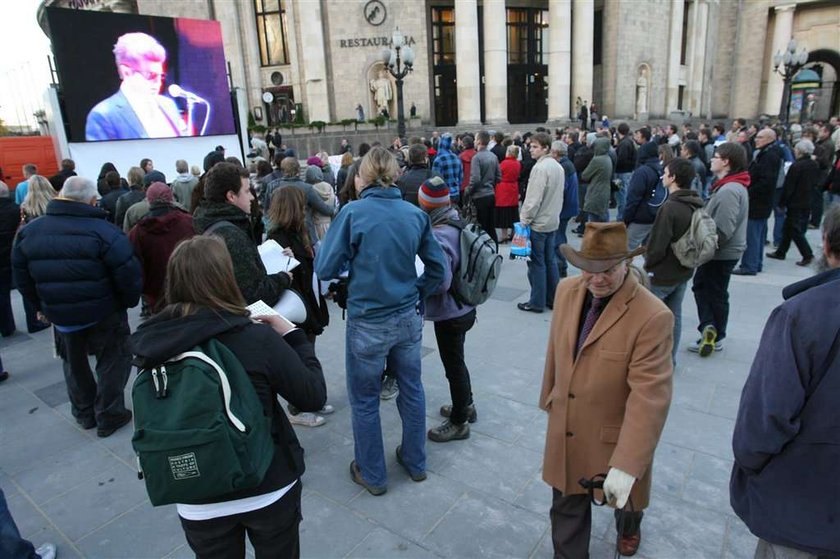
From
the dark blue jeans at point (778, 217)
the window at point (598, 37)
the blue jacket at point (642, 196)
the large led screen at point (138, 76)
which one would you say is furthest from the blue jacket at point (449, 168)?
the window at point (598, 37)

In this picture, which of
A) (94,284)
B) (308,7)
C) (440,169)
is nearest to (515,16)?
(308,7)

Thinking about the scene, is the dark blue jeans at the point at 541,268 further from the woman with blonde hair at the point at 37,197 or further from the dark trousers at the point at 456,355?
the woman with blonde hair at the point at 37,197

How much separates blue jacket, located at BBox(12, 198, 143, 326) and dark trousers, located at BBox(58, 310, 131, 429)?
0.68ft

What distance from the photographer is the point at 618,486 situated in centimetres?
208

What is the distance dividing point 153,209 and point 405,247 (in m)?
2.94

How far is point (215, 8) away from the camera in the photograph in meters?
28.6

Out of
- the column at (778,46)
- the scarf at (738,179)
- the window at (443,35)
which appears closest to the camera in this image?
the scarf at (738,179)

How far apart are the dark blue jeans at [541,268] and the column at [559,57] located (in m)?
24.4

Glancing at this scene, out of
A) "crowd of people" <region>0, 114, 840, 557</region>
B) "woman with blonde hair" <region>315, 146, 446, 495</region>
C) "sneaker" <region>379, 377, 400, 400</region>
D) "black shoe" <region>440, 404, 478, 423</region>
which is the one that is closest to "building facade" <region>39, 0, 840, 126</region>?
"crowd of people" <region>0, 114, 840, 557</region>

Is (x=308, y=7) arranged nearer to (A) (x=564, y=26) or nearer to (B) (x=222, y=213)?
(A) (x=564, y=26)

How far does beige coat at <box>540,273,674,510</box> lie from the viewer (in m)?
2.11

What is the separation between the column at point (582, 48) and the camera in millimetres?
28250

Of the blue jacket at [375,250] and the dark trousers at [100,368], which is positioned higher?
the blue jacket at [375,250]

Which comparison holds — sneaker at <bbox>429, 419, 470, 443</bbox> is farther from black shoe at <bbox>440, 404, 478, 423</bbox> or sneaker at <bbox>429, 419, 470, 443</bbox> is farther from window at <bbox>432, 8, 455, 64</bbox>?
window at <bbox>432, 8, 455, 64</bbox>
